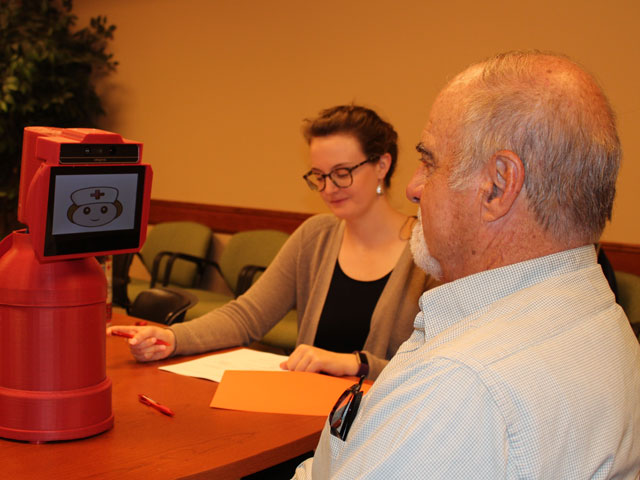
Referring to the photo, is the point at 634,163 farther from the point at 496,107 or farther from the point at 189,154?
the point at 189,154

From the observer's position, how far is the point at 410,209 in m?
4.85

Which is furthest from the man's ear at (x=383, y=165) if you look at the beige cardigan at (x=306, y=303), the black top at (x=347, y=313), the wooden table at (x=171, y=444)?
the wooden table at (x=171, y=444)

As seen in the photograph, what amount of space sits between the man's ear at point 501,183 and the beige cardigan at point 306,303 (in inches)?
41.5

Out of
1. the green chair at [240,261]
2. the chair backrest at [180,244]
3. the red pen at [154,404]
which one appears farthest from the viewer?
the chair backrest at [180,244]

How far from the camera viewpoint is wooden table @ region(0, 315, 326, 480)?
1.39 m

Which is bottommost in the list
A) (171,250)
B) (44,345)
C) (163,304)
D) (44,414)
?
(171,250)

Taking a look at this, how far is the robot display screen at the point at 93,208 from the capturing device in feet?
4.66

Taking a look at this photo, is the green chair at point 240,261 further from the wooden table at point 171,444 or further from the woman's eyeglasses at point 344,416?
the woman's eyeglasses at point 344,416

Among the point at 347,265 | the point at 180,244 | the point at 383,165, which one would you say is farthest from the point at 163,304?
the point at 180,244

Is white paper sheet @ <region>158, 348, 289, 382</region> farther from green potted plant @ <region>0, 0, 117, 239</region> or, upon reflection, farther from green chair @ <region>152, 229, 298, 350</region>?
green potted plant @ <region>0, 0, 117, 239</region>

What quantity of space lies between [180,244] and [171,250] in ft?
0.30

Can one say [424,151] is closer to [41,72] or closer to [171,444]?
[171,444]

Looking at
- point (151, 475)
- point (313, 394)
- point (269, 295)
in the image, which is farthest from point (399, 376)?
point (269, 295)

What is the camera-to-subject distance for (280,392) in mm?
1904
